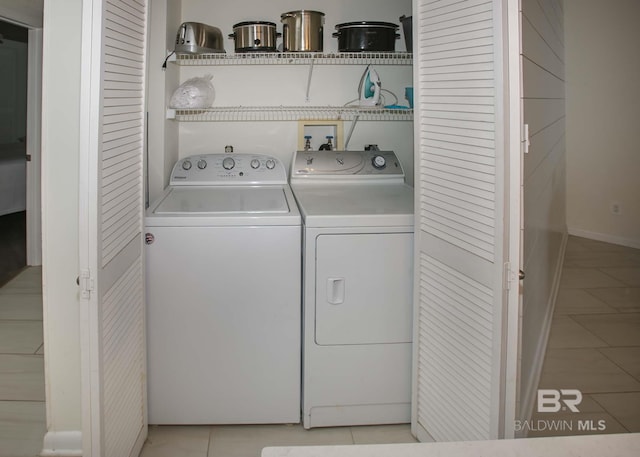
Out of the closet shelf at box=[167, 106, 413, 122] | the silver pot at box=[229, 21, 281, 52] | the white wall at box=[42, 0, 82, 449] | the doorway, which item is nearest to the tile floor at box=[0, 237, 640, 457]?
the white wall at box=[42, 0, 82, 449]

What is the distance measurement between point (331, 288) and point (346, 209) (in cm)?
35

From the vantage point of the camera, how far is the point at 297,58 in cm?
370

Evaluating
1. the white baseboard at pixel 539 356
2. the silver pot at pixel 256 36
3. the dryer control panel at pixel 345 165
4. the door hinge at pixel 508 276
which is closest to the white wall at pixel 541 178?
the white baseboard at pixel 539 356

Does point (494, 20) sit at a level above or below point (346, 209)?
above

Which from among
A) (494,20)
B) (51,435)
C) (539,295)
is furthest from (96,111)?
(539,295)

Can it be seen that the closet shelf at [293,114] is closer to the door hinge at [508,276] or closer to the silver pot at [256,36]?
the silver pot at [256,36]

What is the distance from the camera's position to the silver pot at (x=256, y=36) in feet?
11.9

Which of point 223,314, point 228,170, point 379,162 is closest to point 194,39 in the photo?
point 228,170

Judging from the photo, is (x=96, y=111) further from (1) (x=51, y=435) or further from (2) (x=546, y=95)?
(2) (x=546, y=95)

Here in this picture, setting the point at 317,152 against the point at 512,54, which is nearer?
the point at 512,54

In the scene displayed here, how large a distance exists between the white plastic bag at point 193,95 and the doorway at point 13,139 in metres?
3.32

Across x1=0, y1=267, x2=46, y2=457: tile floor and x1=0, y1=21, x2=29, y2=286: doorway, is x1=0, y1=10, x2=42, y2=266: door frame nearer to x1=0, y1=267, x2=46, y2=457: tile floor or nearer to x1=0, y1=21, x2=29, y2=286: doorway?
x1=0, y1=267, x2=46, y2=457: tile floor

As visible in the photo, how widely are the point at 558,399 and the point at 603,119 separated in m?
1.22

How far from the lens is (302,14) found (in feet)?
11.8
